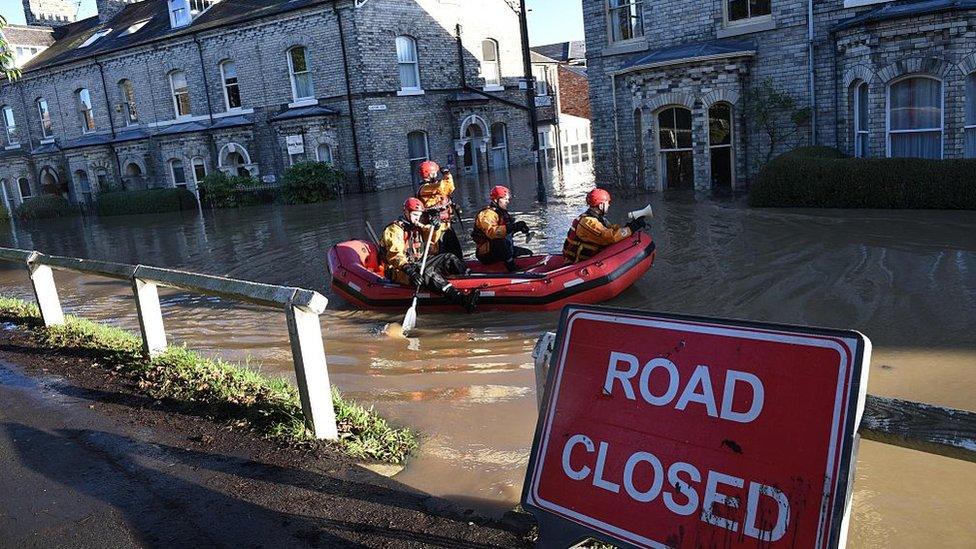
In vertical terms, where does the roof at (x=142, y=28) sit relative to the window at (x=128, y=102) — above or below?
above

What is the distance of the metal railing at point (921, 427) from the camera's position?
2.34 metres

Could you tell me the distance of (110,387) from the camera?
5.98 meters

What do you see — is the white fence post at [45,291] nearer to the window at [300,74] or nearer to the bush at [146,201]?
the window at [300,74]

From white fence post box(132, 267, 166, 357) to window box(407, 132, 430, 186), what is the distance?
22445 mm

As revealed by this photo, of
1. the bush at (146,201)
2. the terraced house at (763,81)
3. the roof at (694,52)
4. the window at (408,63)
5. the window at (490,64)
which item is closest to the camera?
the terraced house at (763,81)

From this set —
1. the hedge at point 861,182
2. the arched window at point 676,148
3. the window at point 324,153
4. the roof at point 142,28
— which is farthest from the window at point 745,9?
the window at point 324,153

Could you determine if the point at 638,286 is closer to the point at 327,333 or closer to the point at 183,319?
the point at 327,333

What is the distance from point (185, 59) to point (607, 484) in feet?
103


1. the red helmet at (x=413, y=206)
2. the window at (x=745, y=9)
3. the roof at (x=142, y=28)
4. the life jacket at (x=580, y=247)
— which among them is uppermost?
the roof at (x=142, y=28)

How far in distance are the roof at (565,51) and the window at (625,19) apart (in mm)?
25748

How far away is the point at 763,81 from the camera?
17141 mm

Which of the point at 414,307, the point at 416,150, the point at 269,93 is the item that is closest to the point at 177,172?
the point at 269,93

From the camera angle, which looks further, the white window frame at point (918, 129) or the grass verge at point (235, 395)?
the white window frame at point (918, 129)

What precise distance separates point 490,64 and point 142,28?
50.0 ft
